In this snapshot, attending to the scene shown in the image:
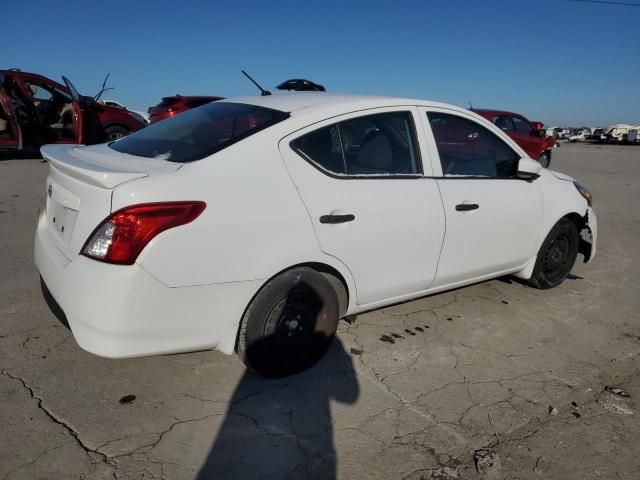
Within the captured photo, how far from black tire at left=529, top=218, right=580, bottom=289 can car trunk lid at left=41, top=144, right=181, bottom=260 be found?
3.17m

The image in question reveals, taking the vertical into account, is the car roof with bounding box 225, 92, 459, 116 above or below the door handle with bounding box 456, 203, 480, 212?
above

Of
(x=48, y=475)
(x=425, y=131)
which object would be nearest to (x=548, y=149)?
(x=425, y=131)

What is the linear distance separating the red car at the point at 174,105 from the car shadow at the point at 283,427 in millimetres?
12239

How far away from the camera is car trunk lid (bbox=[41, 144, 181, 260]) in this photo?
227 cm

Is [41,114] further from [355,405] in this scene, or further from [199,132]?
[355,405]

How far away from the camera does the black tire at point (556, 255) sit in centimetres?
422

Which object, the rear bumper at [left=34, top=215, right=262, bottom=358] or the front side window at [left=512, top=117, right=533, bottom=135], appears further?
the front side window at [left=512, top=117, right=533, bottom=135]

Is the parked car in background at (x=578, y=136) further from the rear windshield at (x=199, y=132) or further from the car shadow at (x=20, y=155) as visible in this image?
the rear windshield at (x=199, y=132)

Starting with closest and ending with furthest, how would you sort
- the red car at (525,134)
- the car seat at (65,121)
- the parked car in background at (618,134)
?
the car seat at (65,121)
the red car at (525,134)
the parked car in background at (618,134)

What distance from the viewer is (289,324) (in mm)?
2777

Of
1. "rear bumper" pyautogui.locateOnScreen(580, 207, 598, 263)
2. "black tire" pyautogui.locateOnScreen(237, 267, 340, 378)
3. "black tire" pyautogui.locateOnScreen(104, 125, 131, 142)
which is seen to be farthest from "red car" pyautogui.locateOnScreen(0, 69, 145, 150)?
"rear bumper" pyautogui.locateOnScreen(580, 207, 598, 263)

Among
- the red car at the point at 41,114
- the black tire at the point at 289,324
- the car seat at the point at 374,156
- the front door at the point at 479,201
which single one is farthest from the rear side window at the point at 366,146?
the red car at the point at 41,114

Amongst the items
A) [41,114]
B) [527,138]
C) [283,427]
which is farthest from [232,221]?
[527,138]

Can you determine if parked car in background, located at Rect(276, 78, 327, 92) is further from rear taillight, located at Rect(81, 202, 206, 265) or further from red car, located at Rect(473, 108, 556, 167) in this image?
rear taillight, located at Rect(81, 202, 206, 265)
